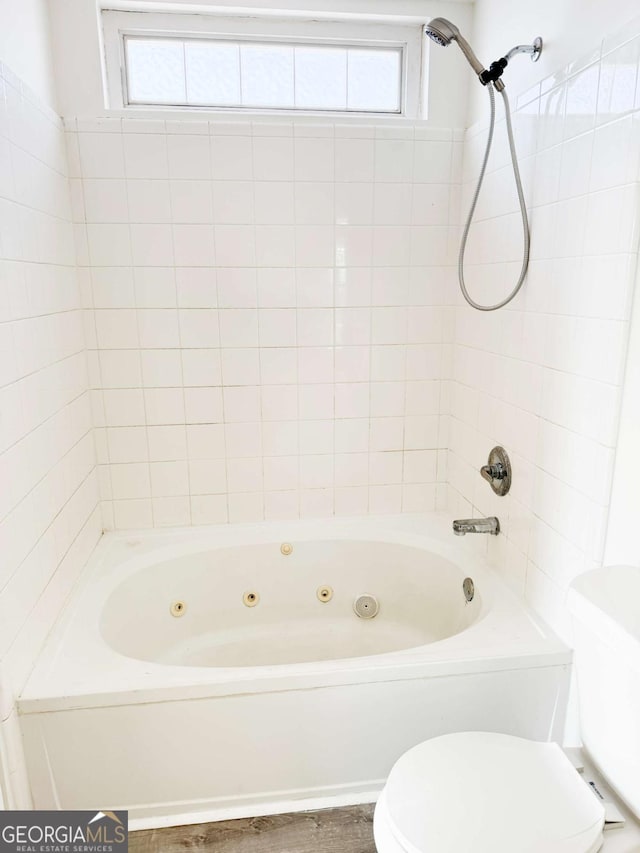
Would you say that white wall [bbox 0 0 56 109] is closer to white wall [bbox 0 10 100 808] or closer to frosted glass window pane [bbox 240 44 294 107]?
white wall [bbox 0 10 100 808]

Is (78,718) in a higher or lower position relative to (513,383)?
lower

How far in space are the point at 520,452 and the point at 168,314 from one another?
4.22 feet

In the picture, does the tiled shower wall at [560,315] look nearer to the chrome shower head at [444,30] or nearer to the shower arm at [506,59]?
the shower arm at [506,59]

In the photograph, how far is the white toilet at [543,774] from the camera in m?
0.99

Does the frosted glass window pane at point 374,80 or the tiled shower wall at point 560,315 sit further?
the frosted glass window pane at point 374,80

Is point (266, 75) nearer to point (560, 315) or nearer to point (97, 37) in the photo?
point (97, 37)

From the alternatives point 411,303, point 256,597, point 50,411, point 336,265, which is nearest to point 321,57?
point 336,265

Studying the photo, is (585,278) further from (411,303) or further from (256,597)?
(256,597)

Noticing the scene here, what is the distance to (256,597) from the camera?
2174 millimetres

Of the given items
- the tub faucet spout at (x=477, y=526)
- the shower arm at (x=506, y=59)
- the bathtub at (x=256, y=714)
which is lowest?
the bathtub at (x=256, y=714)

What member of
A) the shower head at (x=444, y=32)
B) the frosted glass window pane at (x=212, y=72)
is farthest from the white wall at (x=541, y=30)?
the frosted glass window pane at (x=212, y=72)

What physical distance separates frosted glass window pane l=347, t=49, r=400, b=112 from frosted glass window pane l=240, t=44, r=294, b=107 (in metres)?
0.23

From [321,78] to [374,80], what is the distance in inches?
7.7

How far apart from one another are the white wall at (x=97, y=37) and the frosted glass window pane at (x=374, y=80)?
0.41 ft
